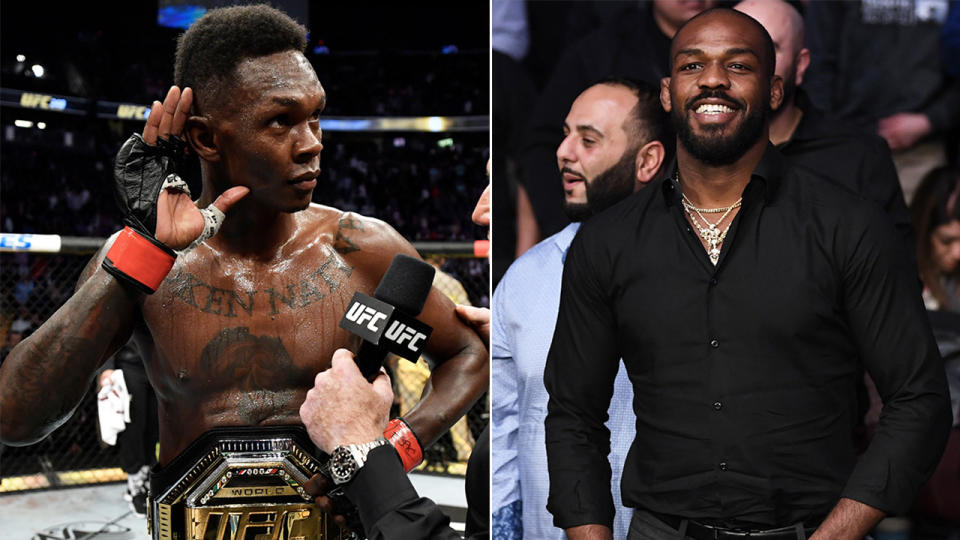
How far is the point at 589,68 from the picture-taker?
6.46 ft

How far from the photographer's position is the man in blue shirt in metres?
1.94

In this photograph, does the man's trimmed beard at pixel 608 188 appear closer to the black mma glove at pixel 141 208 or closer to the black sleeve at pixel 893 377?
the black sleeve at pixel 893 377

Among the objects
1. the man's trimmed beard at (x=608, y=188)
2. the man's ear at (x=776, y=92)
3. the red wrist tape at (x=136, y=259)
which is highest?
the man's ear at (x=776, y=92)

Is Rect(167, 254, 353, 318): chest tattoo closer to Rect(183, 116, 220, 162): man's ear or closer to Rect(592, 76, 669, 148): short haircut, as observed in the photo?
Rect(183, 116, 220, 162): man's ear

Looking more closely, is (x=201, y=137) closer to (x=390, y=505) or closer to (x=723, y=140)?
(x=390, y=505)

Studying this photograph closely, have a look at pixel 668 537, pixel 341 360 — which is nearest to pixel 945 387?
pixel 668 537

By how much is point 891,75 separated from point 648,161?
1.59 feet

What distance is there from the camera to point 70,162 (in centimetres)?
1030

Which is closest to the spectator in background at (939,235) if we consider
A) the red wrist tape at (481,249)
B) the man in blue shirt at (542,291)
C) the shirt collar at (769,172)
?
the shirt collar at (769,172)

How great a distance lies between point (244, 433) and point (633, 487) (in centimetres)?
77

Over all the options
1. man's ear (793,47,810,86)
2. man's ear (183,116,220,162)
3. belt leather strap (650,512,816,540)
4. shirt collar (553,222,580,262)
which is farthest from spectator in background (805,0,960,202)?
man's ear (183,116,220,162)

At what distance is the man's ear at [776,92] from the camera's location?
1.76m

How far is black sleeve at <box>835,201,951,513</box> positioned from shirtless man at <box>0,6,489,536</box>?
0.82 m

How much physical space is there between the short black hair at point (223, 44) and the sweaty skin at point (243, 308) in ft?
0.10
